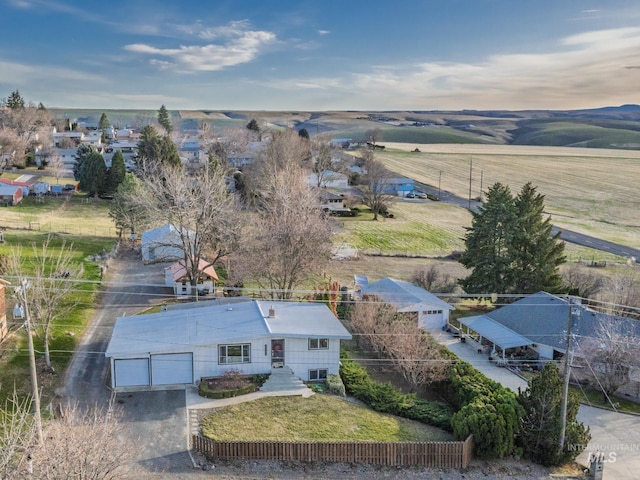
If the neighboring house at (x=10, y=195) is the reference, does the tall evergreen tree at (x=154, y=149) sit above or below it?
above

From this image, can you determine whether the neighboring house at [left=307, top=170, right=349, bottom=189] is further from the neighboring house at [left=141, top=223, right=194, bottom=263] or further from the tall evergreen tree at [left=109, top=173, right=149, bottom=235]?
the neighboring house at [left=141, top=223, right=194, bottom=263]

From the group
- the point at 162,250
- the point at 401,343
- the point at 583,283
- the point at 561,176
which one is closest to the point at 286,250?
the point at 401,343

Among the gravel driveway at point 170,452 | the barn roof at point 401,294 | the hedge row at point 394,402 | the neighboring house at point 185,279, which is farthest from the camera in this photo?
the neighboring house at point 185,279

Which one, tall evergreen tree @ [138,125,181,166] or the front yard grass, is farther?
tall evergreen tree @ [138,125,181,166]

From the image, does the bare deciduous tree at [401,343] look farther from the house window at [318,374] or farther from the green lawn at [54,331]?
the green lawn at [54,331]

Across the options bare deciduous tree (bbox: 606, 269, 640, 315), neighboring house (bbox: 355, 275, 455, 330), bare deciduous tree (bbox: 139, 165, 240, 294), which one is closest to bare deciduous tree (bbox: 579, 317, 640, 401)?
bare deciduous tree (bbox: 606, 269, 640, 315)

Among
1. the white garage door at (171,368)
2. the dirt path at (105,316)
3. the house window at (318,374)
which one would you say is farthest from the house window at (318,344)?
the dirt path at (105,316)

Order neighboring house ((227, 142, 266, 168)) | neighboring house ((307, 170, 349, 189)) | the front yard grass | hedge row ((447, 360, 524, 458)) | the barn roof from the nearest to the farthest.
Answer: hedge row ((447, 360, 524, 458))
the front yard grass
the barn roof
neighboring house ((307, 170, 349, 189))
neighboring house ((227, 142, 266, 168))
